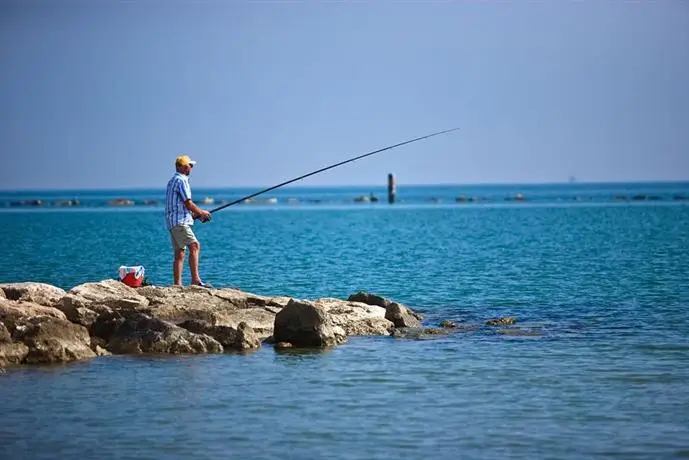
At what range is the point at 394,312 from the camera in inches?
706

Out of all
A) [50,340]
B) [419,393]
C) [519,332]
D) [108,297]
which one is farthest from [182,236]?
[419,393]

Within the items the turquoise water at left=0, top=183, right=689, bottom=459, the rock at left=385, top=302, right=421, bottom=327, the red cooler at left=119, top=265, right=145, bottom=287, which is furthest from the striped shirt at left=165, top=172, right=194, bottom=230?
the rock at left=385, top=302, right=421, bottom=327

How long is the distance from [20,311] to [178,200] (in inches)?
131

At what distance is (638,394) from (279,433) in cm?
407

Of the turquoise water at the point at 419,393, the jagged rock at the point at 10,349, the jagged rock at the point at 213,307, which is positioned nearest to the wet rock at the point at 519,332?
the turquoise water at the point at 419,393

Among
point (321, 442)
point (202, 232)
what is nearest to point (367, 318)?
point (321, 442)

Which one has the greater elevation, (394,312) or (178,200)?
(178,200)

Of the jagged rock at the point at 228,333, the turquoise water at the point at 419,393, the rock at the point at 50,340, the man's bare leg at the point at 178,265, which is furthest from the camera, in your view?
the man's bare leg at the point at 178,265

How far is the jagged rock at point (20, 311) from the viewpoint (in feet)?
48.0

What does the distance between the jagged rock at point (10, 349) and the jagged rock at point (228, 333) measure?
7.18 ft

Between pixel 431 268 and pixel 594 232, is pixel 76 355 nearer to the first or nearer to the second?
pixel 431 268

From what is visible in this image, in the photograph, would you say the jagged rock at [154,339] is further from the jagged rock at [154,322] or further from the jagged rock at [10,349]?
the jagged rock at [10,349]

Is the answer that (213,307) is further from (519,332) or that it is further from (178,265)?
(519,332)

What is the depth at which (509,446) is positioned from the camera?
34.6 ft
